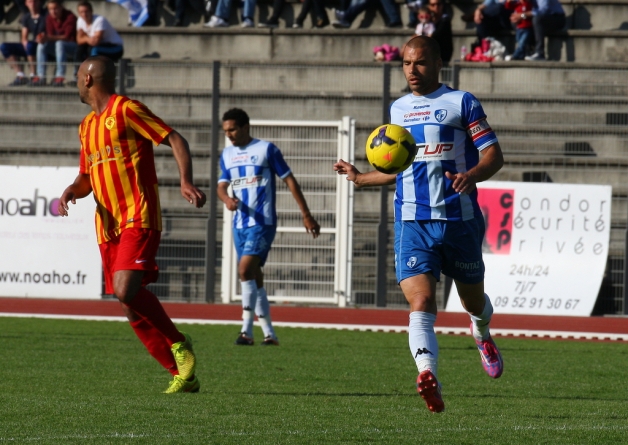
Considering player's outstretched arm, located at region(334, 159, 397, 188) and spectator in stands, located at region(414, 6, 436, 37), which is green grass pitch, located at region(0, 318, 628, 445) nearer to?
player's outstretched arm, located at region(334, 159, 397, 188)

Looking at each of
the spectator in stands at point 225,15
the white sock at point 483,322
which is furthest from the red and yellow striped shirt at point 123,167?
the spectator in stands at point 225,15

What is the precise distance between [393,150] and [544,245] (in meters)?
9.76

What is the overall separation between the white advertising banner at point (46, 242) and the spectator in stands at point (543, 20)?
26.5 feet

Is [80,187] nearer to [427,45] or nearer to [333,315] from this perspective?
[427,45]

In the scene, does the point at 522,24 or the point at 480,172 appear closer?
the point at 480,172

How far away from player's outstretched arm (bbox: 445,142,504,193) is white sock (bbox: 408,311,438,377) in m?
0.76

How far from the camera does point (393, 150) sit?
21.1 feet

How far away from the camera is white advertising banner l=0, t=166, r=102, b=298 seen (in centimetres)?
1666

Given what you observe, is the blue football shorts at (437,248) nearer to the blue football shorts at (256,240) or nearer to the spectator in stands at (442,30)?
the blue football shorts at (256,240)

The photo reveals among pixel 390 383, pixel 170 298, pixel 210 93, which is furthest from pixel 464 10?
pixel 390 383

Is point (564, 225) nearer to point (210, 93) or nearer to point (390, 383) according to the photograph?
point (210, 93)

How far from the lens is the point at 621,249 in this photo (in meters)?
16.3

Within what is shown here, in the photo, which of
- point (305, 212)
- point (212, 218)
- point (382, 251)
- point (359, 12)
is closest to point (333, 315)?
point (382, 251)

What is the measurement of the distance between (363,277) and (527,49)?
5.53 meters
